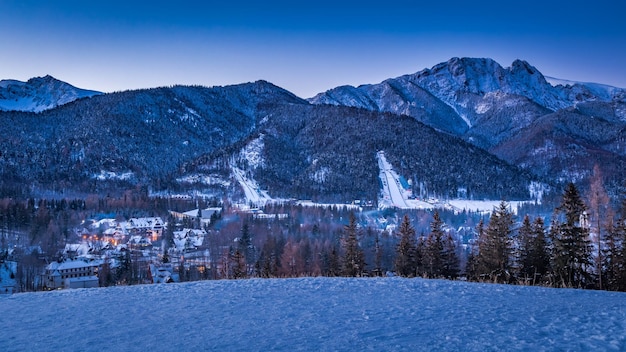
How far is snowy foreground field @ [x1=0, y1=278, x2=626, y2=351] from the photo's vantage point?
19.1 ft

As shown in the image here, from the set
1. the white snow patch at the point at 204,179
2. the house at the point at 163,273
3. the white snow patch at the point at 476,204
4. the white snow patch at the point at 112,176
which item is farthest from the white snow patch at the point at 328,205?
the white snow patch at the point at 112,176

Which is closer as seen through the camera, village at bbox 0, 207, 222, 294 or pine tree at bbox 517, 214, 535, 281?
pine tree at bbox 517, 214, 535, 281

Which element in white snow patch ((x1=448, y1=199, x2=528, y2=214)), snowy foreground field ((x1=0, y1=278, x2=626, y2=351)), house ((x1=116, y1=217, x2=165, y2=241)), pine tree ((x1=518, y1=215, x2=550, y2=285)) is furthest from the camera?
white snow patch ((x1=448, y1=199, x2=528, y2=214))

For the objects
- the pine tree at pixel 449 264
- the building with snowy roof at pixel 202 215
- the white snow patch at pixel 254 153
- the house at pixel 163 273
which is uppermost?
the white snow patch at pixel 254 153

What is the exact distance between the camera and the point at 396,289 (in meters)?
9.65

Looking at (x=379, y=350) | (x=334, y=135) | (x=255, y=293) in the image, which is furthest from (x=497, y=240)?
(x=334, y=135)

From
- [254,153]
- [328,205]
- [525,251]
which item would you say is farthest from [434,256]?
[254,153]

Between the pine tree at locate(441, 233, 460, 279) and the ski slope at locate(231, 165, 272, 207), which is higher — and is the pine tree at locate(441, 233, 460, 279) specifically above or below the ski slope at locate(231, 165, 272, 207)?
below

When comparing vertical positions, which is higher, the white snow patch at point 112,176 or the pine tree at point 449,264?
the white snow patch at point 112,176

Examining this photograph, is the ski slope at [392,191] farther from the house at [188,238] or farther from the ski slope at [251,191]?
the house at [188,238]

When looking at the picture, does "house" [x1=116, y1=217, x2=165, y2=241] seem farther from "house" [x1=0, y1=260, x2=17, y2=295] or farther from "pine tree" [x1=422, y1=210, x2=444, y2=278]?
"pine tree" [x1=422, y1=210, x2=444, y2=278]

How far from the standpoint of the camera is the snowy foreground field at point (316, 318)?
5.84m

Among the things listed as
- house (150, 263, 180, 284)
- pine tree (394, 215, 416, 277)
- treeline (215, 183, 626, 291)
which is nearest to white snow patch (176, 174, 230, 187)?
house (150, 263, 180, 284)

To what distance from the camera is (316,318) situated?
718cm
